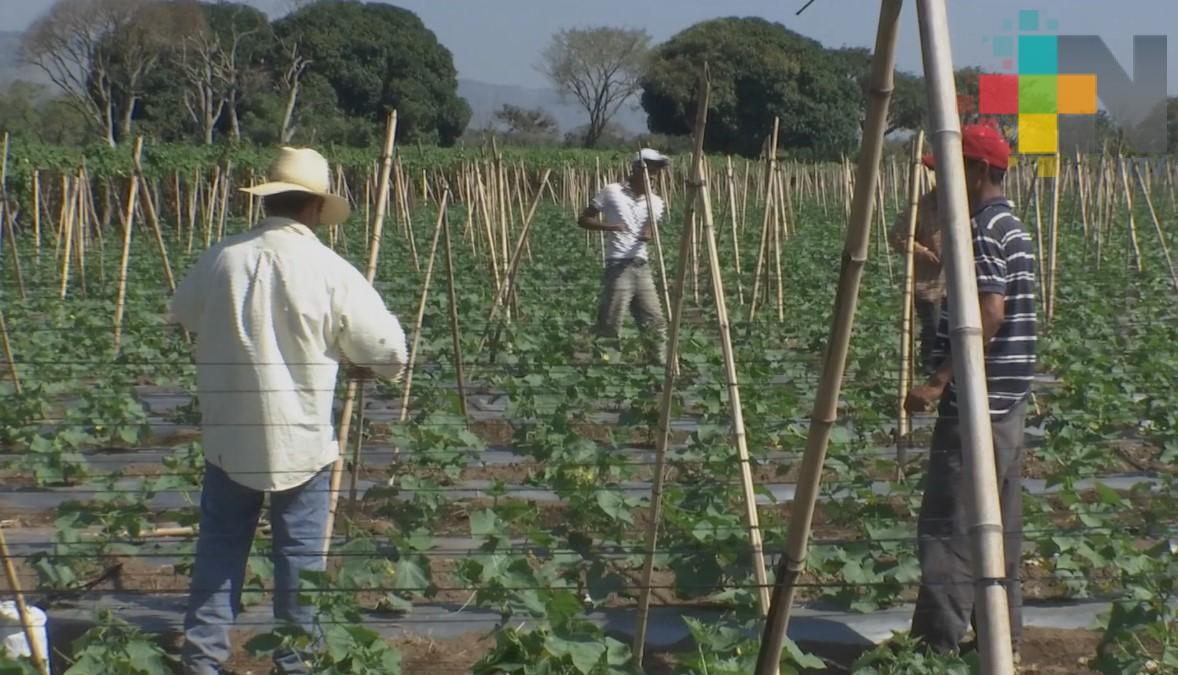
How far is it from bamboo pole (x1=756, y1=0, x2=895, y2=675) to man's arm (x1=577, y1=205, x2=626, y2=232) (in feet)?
19.0

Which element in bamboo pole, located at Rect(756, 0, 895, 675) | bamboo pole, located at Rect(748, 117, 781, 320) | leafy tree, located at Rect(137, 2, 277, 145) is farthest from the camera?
leafy tree, located at Rect(137, 2, 277, 145)

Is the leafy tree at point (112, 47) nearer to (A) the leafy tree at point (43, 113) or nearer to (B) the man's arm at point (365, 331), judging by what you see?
(A) the leafy tree at point (43, 113)

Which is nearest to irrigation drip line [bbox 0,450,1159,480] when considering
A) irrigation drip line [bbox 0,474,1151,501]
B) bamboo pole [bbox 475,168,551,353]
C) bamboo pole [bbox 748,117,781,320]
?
irrigation drip line [bbox 0,474,1151,501]

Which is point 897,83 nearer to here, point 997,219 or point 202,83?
point 202,83

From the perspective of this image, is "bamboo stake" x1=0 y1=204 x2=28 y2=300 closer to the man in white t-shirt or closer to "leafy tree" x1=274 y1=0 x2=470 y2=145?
the man in white t-shirt

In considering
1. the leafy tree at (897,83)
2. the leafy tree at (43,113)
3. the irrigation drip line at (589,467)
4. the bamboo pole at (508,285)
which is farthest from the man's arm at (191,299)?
the leafy tree at (43,113)

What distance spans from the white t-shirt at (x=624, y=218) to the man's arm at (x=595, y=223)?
0.09 feet

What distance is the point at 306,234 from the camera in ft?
11.5

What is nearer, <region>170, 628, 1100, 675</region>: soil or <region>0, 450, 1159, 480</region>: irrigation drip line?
<region>170, 628, 1100, 675</region>: soil

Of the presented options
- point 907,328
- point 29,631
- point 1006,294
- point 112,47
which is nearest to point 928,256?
point 907,328

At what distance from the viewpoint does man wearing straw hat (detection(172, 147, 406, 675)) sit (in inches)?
133

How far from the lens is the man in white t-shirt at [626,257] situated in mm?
8305

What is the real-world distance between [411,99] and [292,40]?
4.73 m

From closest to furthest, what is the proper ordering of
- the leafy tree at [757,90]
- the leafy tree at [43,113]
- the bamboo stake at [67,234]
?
the bamboo stake at [67,234]
the leafy tree at [757,90]
the leafy tree at [43,113]
